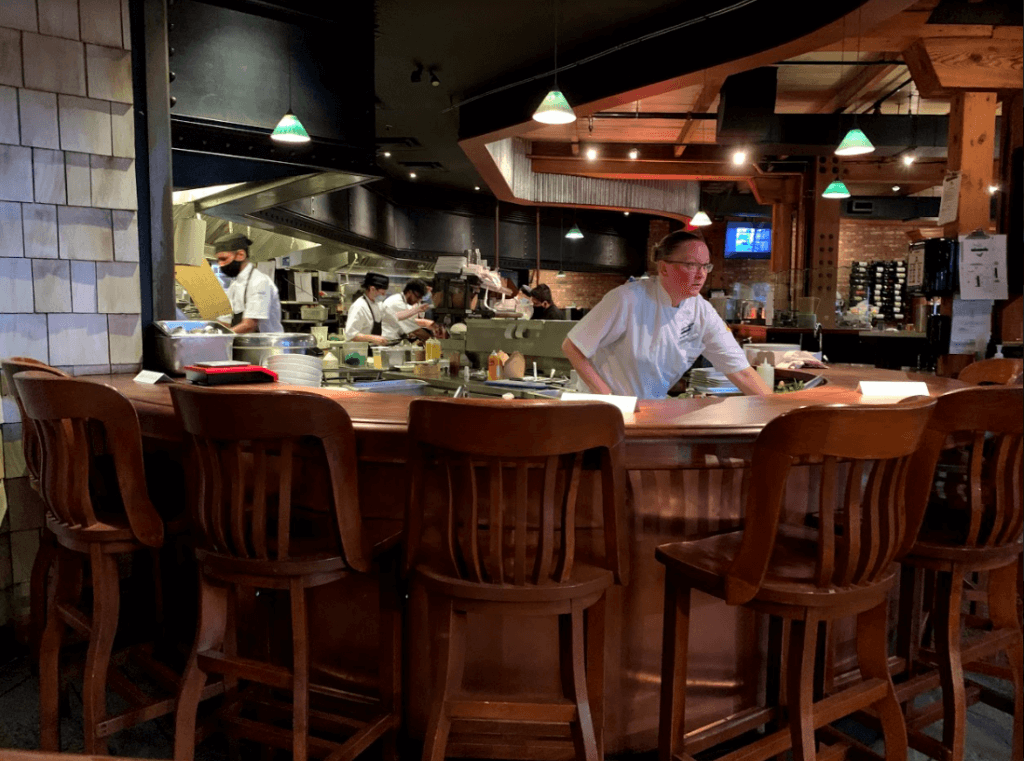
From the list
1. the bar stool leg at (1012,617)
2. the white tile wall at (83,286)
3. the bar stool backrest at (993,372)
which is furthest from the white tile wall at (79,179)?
the bar stool backrest at (993,372)

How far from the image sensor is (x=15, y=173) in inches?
115

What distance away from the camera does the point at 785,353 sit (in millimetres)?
4000

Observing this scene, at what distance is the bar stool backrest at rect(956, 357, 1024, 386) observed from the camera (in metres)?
2.95

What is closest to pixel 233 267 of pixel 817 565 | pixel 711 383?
pixel 711 383

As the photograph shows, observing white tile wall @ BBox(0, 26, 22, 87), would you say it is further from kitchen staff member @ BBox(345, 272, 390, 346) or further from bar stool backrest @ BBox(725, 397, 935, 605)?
kitchen staff member @ BBox(345, 272, 390, 346)

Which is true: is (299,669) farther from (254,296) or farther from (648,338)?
(254,296)

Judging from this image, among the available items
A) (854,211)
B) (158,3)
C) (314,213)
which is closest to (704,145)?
(854,211)

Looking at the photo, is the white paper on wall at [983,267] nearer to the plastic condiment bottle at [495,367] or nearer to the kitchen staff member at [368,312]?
the plastic condiment bottle at [495,367]

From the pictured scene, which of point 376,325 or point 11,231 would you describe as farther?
point 376,325

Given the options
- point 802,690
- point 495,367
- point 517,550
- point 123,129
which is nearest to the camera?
point 517,550

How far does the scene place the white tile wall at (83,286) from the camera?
123 inches

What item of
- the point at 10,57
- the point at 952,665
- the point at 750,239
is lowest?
the point at 952,665

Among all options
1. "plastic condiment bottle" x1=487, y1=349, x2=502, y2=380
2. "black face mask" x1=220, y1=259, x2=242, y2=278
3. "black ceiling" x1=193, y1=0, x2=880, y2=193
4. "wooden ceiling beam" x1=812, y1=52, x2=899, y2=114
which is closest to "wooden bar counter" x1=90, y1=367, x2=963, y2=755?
"plastic condiment bottle" x1=487, y1=349, x2=502, y2=380

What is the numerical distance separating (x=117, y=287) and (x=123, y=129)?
695mm
